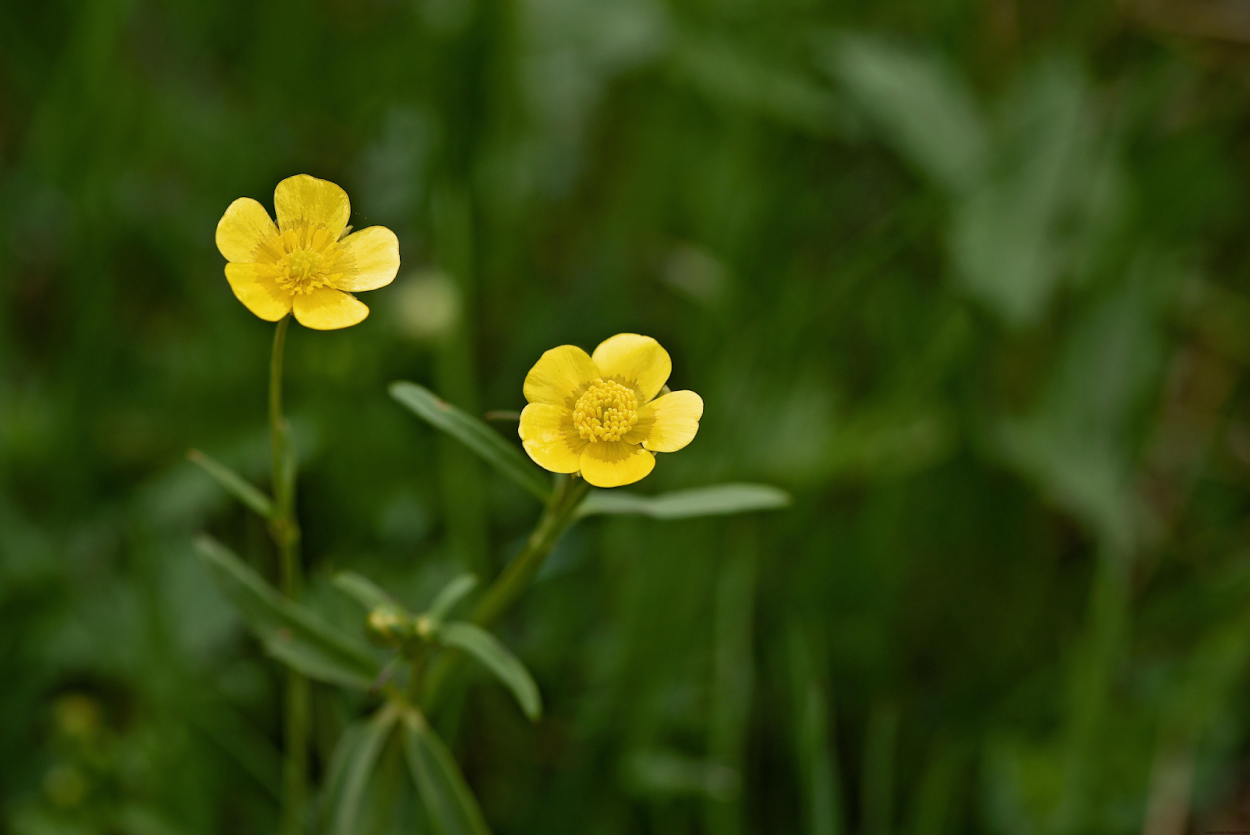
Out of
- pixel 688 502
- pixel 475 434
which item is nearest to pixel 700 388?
pixel 688 502

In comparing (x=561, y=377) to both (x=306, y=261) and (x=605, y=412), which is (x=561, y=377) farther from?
(x=306, y=261)

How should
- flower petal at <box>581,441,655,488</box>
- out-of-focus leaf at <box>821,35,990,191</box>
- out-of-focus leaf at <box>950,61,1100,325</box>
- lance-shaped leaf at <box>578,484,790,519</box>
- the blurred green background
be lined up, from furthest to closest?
out-of-focus leaf at <box>821,35,990,191</box>, out-of-focus leaf at <box>950,61,1100,325</box>, the blurred green background, lance-shaped leaf at <box>578,484,790,519</box>, flower petal at <box>581,441,655,488</box>

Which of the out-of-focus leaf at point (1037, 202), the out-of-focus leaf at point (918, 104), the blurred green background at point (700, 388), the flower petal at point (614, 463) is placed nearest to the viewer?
the flower petal at point (614, 463)

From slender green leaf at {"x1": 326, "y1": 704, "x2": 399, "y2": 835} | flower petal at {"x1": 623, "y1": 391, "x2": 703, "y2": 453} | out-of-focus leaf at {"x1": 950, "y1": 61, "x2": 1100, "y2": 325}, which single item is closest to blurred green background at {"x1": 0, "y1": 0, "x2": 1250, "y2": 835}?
out-of-focus leaf at {"x1": 950, "y1": 61, "x2": 1100, "y2": 325}

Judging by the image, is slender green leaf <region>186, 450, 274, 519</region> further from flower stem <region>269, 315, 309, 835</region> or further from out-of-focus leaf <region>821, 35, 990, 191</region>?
out-of-focus leaf <region>821, 35, 990, 191</region>

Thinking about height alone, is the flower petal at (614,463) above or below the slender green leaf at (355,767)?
above

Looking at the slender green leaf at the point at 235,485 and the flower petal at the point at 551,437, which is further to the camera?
the slender green leaf at the point at 235,485

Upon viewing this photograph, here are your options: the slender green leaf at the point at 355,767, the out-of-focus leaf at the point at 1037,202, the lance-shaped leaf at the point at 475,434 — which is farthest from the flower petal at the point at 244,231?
the out-of-focus leaf at the point at 1037,202

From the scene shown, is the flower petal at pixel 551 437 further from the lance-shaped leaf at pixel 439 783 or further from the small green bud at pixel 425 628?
the lance-shaped leaf at pixel 439 783
